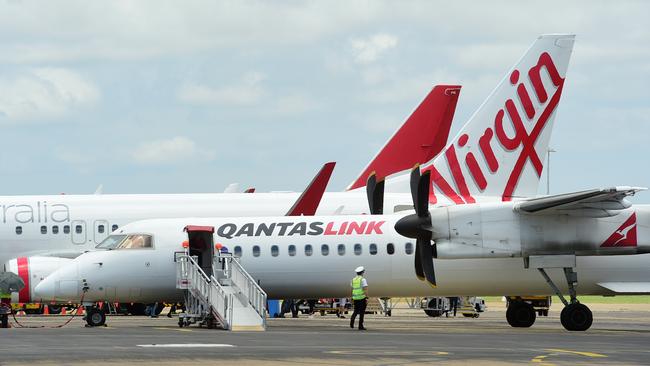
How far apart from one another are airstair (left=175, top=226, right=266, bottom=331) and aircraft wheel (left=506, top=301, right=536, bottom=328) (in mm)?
8120

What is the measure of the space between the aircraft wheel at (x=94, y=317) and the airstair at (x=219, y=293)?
2.57 metres

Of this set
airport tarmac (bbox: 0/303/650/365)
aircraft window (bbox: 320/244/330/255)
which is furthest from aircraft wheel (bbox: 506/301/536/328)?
aircraft window (bbox: 320/244/330/255)

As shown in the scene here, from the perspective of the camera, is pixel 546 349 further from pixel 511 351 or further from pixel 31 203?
pixel 31 203

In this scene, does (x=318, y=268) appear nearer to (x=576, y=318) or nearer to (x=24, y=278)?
(x=576, y=318)

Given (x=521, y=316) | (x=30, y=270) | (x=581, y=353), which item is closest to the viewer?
(x=581, y=353)

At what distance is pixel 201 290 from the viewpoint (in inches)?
1372

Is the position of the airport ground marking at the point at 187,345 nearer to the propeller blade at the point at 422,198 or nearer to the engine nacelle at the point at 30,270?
the propeller blade at the point at 422,198

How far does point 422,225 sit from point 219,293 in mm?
6151

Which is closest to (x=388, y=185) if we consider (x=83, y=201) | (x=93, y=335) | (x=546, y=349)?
(x=83, y=201)

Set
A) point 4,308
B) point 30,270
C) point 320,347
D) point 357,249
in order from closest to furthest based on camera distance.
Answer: point 320,347
point 357,249
point 4,308
point 30,270

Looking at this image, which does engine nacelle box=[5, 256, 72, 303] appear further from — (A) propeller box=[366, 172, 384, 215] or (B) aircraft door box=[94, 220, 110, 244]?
(A) propeller box=[366, 172, 384, 215]

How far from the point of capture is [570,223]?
34.0m

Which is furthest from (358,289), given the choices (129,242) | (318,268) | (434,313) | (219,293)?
(434,313)

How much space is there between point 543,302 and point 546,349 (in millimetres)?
26662
